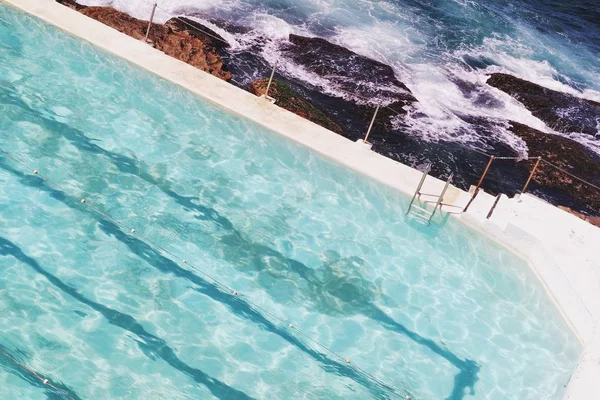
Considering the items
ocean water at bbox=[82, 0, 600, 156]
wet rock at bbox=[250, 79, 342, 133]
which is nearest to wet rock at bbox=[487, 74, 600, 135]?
ocean water at bbox=[82, 0, 600, 156]

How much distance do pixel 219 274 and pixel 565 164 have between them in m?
10.7

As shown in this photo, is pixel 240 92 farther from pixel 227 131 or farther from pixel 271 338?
pixel 271 338

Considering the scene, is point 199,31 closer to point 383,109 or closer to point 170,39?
point 170,39

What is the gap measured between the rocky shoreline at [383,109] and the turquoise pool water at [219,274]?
2.47 m

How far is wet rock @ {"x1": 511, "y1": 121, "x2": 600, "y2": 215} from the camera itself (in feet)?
57.4

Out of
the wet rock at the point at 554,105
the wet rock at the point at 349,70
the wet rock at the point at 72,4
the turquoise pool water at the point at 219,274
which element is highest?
the wet rock at the point at 554,105

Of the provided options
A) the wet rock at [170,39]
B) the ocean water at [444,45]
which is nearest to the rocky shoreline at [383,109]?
the wet rock at [170,39]

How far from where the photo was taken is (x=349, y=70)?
2017cm

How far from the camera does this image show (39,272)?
11188 millimetres

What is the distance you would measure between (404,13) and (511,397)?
1684cm

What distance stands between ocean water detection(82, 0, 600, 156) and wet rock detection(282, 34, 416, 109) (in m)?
0.29

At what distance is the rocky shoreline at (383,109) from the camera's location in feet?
56.3

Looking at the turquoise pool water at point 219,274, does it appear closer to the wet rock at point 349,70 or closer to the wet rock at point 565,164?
the wet rock at point 565,164

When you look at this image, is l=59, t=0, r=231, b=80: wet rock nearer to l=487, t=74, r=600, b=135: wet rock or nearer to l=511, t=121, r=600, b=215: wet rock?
l=511, t=121, r=600, b=215: wet rock
